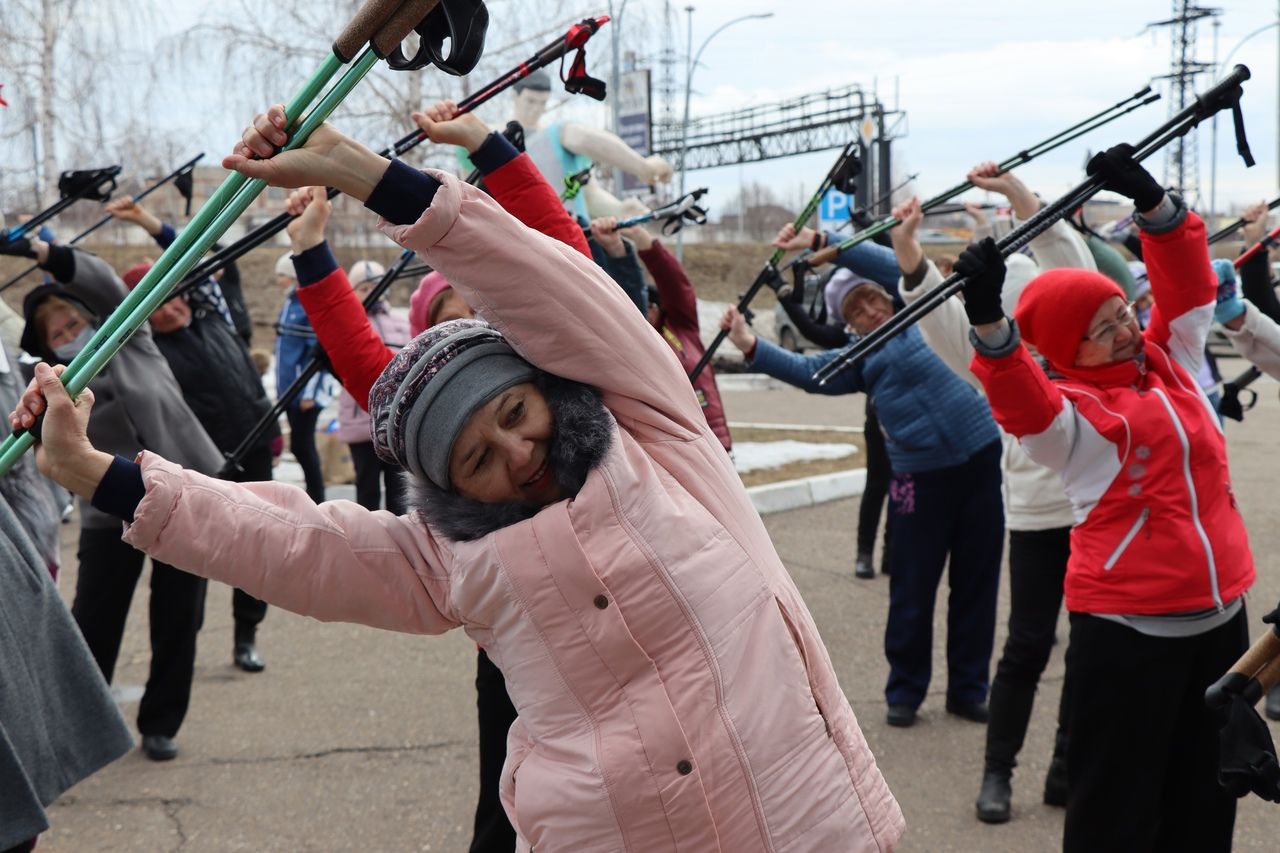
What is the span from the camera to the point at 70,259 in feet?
13.5

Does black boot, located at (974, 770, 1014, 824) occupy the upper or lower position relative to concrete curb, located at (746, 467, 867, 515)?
upper

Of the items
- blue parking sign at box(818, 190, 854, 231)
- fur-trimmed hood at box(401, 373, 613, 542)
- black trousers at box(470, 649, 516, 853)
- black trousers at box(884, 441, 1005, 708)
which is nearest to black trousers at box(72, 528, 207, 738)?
black trousers at box(470, 649, 516, 853)

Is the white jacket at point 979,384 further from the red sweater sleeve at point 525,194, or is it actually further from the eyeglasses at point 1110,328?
the red sweater sleeve at point 525,194

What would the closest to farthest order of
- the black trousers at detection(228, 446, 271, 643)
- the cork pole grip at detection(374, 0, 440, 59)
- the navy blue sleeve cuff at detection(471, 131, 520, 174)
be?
the cork pole grip at detection(374, 0, 440, 59) < the navy blue sleeve cuff at detection(471, 131, 520, 174) < the black trousers at detection(228, 446, 271, 643)

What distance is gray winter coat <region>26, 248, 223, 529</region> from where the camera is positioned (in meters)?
4.21

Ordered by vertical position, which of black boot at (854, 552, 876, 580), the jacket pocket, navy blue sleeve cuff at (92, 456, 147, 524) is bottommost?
black boot at (854, 552, 876, 580)

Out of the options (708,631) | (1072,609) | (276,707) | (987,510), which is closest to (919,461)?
(987,510)

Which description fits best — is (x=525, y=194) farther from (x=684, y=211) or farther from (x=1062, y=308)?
(x=684, y=211)

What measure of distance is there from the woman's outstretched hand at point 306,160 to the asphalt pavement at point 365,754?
8.80 feet

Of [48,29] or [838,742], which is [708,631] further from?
[48,29]

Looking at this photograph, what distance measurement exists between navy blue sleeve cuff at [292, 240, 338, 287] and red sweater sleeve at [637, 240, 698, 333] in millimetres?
1701

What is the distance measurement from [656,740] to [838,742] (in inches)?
12.7

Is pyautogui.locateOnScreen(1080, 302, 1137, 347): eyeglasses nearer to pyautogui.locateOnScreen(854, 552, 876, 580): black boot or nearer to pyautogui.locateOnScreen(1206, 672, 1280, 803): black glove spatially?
pyautogui.locateOnScreen(1206, 672, 1280, 803): black glove

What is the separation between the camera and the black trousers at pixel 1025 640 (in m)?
3.94
